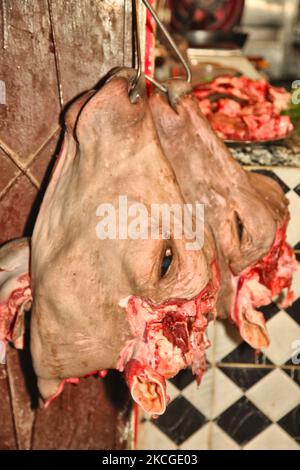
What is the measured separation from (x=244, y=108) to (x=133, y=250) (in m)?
1.26

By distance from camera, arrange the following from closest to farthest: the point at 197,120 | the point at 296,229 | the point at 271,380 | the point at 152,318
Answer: the point at 152,318
the point at 197,120
the point at 296,229
the point at 271,380

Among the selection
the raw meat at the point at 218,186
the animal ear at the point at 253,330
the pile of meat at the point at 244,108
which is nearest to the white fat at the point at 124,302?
the raw meat at the point at 218,186

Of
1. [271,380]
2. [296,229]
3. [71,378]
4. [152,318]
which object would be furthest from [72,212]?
[271,380]

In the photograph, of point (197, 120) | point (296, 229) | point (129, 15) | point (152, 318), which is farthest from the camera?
point (296, 229)

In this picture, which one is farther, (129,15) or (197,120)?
(129,15)

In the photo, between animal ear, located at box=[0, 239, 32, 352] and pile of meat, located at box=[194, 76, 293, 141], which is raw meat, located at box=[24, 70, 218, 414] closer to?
animal ear, located at box=[0, 239, 32, 352]

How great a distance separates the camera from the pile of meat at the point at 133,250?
167cm

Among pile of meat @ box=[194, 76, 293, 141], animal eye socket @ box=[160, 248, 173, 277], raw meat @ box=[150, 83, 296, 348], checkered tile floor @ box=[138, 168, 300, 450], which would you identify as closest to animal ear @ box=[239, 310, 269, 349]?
raw meat @ box=[150, 83, 296, 348]

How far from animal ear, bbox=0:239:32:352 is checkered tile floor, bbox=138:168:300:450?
0.98m

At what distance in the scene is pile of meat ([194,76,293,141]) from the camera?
2477mm

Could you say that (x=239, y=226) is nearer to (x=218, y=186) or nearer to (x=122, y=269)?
(x=218, y=186)
